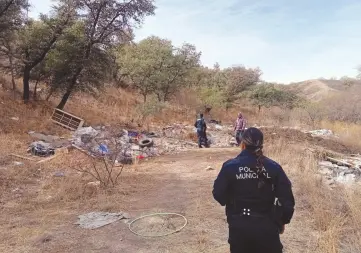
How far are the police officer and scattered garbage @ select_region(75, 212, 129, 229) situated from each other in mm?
3515

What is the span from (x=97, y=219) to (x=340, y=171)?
289 inches

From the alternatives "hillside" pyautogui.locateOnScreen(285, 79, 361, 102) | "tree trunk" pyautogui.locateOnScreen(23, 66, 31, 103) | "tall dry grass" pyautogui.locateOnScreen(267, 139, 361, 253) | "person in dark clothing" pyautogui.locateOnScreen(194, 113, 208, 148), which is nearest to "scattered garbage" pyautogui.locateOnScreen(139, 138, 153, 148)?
"person in dark clothing" pyautogui.locateOnScreen(194, 113, 208, 148)

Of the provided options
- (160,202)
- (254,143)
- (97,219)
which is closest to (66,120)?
(160,202)

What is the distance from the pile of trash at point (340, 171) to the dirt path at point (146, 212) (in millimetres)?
2832

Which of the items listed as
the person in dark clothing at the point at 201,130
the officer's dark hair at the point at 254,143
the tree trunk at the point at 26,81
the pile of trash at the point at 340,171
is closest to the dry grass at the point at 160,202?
the pile of trash at the point at 340,171

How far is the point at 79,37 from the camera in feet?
60.8

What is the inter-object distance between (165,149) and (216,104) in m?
18.5

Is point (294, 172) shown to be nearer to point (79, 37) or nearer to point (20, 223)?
point (20, 223)

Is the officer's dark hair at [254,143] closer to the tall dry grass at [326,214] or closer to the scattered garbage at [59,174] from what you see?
the tall dry grass at [326,214]

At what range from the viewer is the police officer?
2.84 meters

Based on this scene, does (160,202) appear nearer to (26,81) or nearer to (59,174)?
(59,174)

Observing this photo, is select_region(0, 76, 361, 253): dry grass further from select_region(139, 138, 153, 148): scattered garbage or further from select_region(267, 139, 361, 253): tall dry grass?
select_region(139, 138, 153, 148): scattered garbage

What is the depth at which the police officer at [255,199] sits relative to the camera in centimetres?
284

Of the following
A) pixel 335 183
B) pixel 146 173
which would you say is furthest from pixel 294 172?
pixel 146 173
